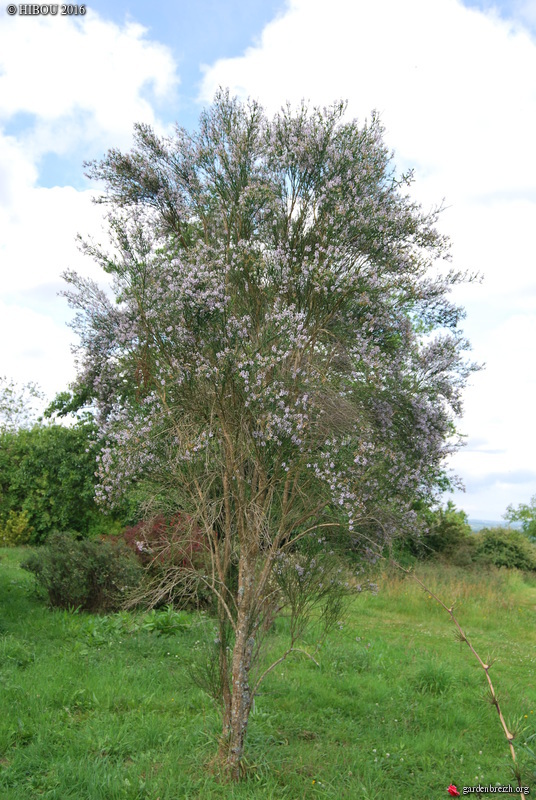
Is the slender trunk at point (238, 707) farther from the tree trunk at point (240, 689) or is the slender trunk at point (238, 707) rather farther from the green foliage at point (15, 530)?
the green foliage at point (15, 530)

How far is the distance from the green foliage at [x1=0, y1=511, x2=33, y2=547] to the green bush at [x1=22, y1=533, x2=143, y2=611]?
9183 mm

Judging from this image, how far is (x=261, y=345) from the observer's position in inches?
198

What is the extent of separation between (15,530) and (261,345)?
15.8 metres

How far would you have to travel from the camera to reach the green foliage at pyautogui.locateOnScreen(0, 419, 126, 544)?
17.8 metres

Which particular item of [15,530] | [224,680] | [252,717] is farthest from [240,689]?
[15,530]

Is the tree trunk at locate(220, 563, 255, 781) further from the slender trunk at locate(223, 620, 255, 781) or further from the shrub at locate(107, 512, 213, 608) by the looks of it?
the shrub at locate(107, 512, 213, 608)

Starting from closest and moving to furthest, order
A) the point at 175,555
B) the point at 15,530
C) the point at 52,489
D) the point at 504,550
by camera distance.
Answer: the point at 175,555, the point at 52,489, the point at 15,530, the point at 504,550

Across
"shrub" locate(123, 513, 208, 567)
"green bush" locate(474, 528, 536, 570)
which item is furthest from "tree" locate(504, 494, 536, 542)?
"shrub" locate(123, 513, 208, 567)

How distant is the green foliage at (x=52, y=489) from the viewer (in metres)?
17.8

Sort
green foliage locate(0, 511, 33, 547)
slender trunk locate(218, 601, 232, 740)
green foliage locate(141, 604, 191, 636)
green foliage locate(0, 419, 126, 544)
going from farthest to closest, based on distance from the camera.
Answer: green foliage locate(0, 511, 33, 547) < green foliage locate(0, 419, 126, 544) < green foliage locate(141, 604, 191, 636) < slender trunk locate(218, 601, 232, 740)

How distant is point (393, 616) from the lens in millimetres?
11758

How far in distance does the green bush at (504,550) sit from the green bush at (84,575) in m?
12.8

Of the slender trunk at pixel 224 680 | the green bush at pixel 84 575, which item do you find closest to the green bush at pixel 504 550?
the green bush at pixel 84 575

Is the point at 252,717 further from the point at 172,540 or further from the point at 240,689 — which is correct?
the point at 172,540
